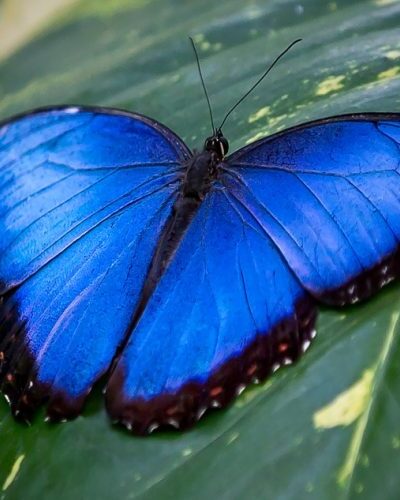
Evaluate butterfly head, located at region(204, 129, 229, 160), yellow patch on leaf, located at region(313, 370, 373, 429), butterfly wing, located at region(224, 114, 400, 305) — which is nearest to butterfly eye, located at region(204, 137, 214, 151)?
butterfly head, located at region(204, 129, 229, 160)

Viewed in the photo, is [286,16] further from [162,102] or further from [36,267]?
[36,267]

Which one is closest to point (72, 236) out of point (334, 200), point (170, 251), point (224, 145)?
point (170, 251)

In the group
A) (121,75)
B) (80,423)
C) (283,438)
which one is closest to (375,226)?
(283,438)

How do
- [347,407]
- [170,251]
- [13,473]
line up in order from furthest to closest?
1. [170,251]
2. [13,473]
3. [347,407]

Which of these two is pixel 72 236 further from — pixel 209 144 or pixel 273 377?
pixel 273 377

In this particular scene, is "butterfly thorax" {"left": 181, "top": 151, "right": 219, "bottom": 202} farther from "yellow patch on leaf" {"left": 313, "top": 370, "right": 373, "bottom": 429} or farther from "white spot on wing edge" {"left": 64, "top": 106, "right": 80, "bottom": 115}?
"yellow patch on leaf" {"left": 313, "top": 370, "right": 373, "bottom": 429}

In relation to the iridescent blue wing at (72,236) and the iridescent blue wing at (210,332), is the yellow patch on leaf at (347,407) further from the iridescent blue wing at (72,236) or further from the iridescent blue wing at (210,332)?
the iridescent blue wing at (72,236)
